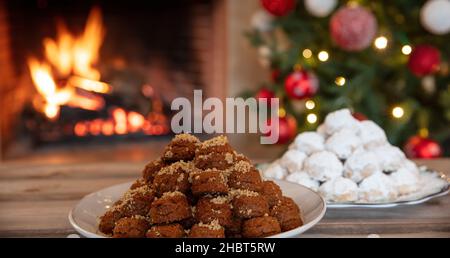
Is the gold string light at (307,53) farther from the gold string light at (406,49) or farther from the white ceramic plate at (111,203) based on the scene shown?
the white ceramic plate at (111,203)

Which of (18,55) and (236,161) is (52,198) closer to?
(236,161)


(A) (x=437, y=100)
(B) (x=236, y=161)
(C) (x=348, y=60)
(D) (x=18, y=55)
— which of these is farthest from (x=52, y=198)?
(D) (x=18, y=55)

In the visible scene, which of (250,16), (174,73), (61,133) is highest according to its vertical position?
(250,16)

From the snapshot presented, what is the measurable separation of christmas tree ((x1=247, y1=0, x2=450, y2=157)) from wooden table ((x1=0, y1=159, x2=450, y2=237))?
30.4 inches

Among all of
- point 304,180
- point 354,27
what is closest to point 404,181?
point 304,180

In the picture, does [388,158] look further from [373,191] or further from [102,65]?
[102,65]

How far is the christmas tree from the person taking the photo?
6.70ft

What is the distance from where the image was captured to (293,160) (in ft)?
3.60

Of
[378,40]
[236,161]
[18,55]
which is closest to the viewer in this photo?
[236,161]

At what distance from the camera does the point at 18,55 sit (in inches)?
107

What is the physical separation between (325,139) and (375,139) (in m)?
0.09

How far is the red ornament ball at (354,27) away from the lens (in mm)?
1983

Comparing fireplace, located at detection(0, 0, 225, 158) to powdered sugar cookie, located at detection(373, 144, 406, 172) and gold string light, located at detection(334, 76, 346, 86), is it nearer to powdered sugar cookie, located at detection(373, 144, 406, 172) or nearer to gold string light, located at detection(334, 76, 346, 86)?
gold string light, located at detection(334, 76, 346, 86)

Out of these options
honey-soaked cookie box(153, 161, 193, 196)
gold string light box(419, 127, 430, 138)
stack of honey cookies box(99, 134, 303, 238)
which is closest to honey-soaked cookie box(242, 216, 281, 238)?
stack of honey cookies box(99, 134, 303, 238)
